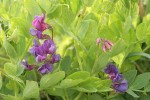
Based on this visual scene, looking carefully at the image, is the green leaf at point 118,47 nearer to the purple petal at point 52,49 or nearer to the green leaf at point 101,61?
the green leaf at point 101,61

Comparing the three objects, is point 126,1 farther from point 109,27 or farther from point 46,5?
point 46,5

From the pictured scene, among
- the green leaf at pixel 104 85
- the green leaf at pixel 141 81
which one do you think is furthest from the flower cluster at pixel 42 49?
the green leaf at pixel 141 81

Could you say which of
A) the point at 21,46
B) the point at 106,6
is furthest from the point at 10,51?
the point at 106,6

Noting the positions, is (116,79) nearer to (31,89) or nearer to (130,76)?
(130,76)

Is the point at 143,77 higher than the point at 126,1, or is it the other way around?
the point at 126,1

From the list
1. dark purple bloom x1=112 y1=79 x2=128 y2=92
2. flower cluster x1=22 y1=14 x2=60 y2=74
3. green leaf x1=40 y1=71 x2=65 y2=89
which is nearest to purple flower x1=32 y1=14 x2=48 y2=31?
flower cluster x1=22 y1=14 x2=60 y2=74

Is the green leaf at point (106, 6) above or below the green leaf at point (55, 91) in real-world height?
above

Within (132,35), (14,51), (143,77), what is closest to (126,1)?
(132,35)
